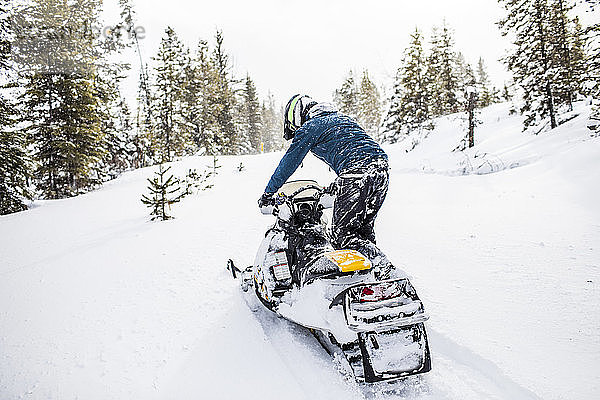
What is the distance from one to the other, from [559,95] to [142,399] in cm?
1870

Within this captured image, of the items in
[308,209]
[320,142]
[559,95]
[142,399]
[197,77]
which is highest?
[197,77]

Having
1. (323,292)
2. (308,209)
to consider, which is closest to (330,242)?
(308,209)

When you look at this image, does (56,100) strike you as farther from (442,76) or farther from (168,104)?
(442,76)

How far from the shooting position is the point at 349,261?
2305mm

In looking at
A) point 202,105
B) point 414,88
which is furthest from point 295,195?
point 202,105

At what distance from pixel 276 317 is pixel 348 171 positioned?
1557 mm

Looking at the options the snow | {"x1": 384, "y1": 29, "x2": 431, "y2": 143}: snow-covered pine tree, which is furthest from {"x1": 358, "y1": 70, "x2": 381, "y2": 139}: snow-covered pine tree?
the snow

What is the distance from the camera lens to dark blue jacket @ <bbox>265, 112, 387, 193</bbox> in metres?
3.06

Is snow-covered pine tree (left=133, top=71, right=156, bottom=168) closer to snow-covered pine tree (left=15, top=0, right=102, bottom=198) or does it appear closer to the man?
snow-covered pine tree (left=15, top=0, right=102, bottom=198)

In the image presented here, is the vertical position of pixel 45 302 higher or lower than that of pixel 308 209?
lower

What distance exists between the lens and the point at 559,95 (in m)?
15.1

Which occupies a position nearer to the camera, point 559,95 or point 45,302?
point 45,302

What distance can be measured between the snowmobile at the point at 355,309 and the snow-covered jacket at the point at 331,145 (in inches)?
15.1

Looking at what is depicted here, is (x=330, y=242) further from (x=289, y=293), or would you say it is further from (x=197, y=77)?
(x=197, y=77)
